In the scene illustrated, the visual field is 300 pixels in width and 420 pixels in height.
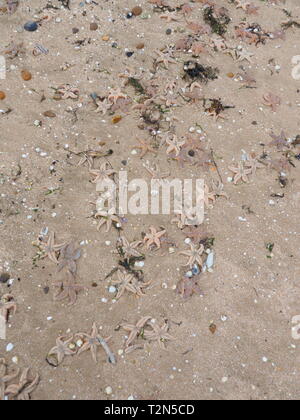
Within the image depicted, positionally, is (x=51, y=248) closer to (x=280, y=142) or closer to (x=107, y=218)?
(x=107, y=218)

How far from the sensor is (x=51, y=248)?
518 centimetres

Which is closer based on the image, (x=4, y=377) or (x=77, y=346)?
(x=4, y=377)

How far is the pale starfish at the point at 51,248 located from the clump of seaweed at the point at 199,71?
418 cm

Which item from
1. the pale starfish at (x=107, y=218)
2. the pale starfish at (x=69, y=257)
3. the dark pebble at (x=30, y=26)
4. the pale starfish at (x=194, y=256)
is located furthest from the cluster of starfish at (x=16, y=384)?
the dark pebble at (x=30, y=26)

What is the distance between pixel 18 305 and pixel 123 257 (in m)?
1.53

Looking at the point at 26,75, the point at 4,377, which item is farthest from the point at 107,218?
the point at 26,75

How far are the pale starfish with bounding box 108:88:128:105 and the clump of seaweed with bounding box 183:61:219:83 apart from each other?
1425mm

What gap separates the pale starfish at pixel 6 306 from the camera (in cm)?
478

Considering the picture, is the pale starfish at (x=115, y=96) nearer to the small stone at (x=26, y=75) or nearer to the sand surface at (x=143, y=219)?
the sand surface at (x=143, y=219)

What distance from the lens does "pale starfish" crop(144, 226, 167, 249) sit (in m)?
5.34

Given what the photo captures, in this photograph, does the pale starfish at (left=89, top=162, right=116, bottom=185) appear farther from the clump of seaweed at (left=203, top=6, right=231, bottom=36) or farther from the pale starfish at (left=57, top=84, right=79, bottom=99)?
the clump of seaweed at (left=203, top=6, right=231, bottom=36)

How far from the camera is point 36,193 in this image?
574 centimetres

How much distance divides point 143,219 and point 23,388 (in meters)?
2.72
